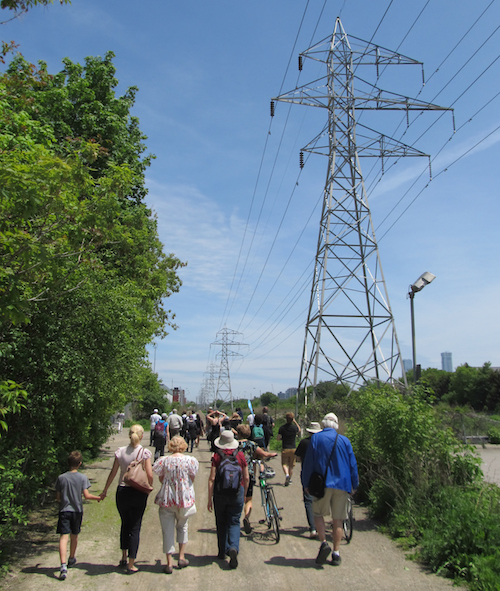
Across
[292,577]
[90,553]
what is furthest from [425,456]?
[90,553]

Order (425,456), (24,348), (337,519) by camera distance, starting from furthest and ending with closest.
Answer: (425,456) < (24,348) < (337,519)

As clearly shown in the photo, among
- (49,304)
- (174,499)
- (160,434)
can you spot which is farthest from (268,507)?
(160,434)

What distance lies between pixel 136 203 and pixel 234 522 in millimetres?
13433

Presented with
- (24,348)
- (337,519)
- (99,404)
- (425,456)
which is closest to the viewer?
(337,519)

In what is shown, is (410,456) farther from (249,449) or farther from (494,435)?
(494,435)

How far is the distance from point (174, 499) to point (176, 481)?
0.67 ft

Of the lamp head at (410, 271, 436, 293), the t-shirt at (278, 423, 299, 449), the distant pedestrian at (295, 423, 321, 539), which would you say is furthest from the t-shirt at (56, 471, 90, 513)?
the lamp head at (410, 271, 436, 293)

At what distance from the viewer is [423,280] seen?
1486 cm

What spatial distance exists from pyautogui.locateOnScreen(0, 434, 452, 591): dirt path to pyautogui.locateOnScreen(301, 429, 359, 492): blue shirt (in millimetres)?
997

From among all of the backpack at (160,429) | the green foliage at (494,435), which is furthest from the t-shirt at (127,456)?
the green foliage at (494,435)

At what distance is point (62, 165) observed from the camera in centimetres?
566

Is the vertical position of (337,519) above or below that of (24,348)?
below

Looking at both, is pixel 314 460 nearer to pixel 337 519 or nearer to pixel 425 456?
pixel 337 519

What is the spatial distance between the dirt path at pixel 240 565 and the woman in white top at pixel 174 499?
33 cm
